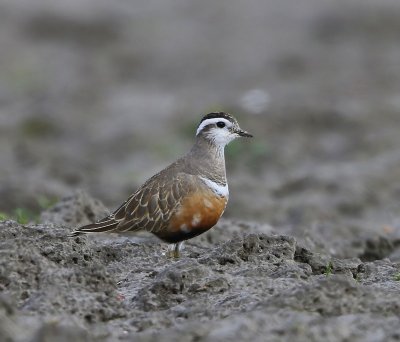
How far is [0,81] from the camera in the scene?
22.6 metres

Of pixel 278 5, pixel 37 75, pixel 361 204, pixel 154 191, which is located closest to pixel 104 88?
pixel 37 75

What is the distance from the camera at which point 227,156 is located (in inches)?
658

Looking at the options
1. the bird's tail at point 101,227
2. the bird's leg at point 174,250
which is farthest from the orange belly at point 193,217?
the bird's tail at point 101,227

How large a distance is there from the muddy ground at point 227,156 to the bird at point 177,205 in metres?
0.22

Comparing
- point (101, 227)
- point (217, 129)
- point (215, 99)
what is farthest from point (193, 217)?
point (215, 99)

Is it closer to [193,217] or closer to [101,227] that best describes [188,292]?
[193,217]

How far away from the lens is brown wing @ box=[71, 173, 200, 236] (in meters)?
9.20

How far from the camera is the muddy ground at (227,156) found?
22.1 feet

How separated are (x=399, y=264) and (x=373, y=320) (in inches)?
94.0

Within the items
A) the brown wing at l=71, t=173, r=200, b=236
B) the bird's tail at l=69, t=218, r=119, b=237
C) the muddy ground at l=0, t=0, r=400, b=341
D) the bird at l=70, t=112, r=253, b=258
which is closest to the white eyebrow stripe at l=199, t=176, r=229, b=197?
the bird at l=70, t=112, r=253, b=258

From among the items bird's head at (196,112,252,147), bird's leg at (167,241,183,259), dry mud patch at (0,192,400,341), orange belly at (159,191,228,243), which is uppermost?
bird's head at (196,112,252,147)

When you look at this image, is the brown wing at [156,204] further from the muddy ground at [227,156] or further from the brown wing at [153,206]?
the muddy ground at [227,156]

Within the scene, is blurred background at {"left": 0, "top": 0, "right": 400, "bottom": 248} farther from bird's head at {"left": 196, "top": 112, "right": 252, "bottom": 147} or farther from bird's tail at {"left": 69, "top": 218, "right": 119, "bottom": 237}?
bird's tail at {"left": 69, "top": 218, "right": 119, "bottom": 237}

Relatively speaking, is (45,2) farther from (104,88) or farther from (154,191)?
(154,191)
